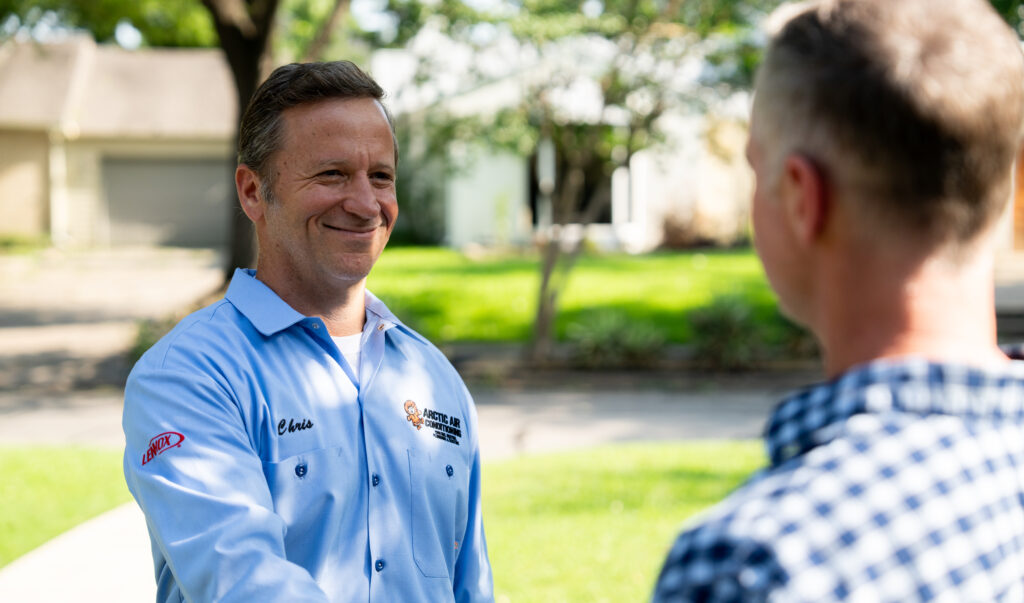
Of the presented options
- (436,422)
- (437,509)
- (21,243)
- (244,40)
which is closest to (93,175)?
(21,243)

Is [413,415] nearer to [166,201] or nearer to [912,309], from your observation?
[912,309]

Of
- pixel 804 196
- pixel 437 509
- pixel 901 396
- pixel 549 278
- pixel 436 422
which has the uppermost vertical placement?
pixel 804 196

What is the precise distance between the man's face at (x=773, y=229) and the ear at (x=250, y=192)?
1514mm

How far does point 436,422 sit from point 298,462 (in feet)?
1.44

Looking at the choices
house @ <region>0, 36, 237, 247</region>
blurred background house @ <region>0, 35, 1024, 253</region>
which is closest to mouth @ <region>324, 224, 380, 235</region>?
blurred background house @ <region>0, 35, 1024, 253</region>

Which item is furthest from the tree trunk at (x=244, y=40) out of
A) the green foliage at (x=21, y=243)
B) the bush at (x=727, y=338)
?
the green foliage at (x=21, y=243)

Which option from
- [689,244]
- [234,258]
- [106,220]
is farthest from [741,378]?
[106,220]

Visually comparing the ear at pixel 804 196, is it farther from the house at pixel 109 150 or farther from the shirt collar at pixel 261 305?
the house at pixel 109 150

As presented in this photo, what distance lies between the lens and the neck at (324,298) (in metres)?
2.43

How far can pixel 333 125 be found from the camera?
2400 millimetres

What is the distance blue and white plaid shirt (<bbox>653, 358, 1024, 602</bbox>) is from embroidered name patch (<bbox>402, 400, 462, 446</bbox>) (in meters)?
1.36

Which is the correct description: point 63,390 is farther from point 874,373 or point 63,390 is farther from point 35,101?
point 35,101

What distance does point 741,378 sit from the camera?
1296 cm

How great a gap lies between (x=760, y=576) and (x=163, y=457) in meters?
1.29
